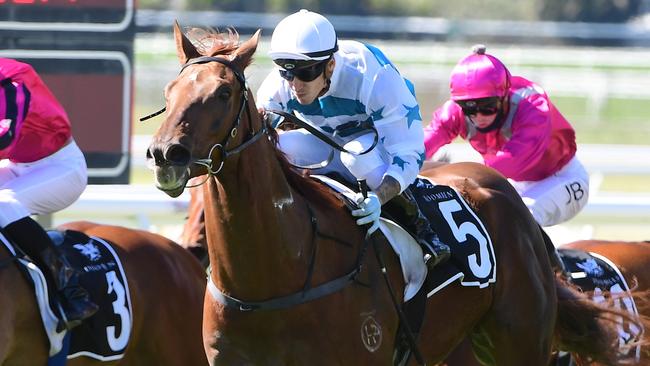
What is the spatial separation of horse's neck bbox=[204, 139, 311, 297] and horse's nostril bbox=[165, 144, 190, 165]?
312 millimetres

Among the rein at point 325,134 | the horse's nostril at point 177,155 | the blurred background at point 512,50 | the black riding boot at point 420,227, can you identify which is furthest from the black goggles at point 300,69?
the blurred background at point 512,50

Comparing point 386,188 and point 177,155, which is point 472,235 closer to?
point 386,188

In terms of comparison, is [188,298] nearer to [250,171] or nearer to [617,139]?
[250,171]

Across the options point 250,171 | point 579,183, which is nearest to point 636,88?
point 579,183

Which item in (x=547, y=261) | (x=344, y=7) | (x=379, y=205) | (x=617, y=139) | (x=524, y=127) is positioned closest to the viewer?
(x=379, y=205)

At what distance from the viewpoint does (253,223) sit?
389 centimetres

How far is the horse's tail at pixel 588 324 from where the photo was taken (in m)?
5.25

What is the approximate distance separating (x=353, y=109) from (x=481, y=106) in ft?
5.09

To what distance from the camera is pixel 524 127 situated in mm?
5863

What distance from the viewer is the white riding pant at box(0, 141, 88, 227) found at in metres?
5.10

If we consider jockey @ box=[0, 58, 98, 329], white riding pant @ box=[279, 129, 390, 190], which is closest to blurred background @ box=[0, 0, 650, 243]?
jockey @ box=[0, 58, 98, 329]

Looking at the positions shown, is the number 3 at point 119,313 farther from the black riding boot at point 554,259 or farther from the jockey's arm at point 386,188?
the black riding boot at point 554,259

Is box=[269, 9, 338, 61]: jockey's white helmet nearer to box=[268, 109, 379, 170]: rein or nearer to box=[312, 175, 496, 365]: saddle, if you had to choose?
box=[268, 109, 379, 170]: rein

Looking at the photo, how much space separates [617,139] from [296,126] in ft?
51.7
